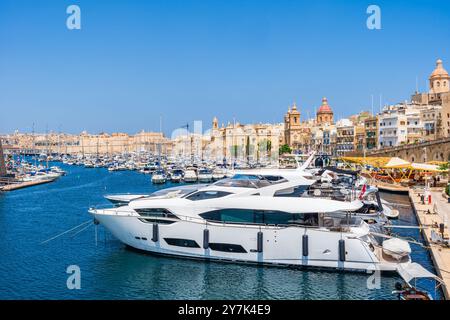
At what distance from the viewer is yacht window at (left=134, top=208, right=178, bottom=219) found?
2103 cm

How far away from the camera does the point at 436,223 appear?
80.5 feet

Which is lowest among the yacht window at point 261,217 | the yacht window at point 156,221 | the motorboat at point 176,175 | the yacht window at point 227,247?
the motorboat at point 176,175

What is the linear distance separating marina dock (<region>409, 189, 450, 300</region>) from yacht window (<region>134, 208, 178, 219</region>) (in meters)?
10.7

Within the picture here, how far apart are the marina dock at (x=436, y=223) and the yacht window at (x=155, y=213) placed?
10.7m

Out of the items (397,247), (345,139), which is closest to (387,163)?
(397,247)

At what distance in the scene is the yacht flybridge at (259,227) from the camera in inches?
742

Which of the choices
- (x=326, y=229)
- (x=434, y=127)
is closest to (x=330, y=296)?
(x=326, y=229)

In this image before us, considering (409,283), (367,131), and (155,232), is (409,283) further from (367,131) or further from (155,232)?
(367,131)

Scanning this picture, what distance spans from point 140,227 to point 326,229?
8159 millimetres

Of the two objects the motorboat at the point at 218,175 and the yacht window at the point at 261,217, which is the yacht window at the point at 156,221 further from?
the motorboat at the point at 218,175

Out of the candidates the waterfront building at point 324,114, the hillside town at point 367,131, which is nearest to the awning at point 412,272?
the hillside town at point 367,131

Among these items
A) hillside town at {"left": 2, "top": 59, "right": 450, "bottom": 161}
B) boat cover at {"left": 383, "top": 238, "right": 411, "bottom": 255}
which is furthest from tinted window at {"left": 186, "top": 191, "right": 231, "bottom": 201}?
hillside town at {"left": 2, "top": 59, "right": 450, "bottom": 161}

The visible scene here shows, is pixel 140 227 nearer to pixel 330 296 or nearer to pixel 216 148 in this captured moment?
pixel 330 296

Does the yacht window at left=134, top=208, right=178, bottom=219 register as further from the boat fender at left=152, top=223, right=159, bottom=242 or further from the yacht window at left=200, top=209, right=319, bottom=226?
the yacht window at left=200, top=209, right=319, bottom=226
